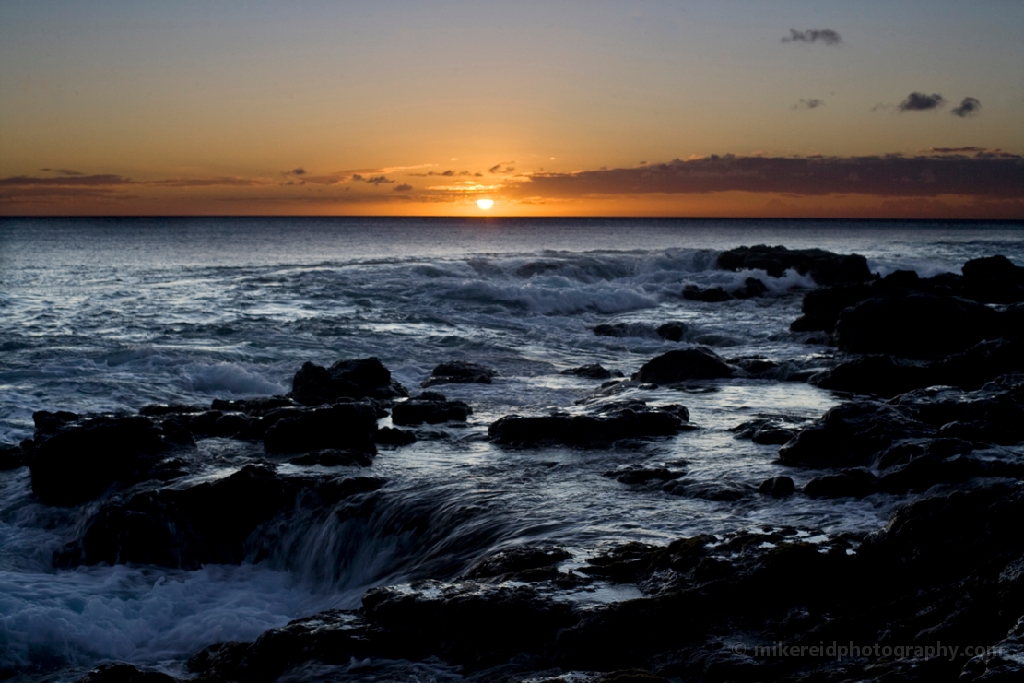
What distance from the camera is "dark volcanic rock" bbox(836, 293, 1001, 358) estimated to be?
18.8 metres

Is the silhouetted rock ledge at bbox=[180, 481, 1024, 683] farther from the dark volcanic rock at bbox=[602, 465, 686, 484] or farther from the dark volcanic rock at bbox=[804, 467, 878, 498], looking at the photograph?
the dark volcanic rock at bbox=[602, 465, 686, 484]

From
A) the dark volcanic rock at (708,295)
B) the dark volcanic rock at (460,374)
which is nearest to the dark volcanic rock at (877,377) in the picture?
the dark volcanic rock at (460,374)

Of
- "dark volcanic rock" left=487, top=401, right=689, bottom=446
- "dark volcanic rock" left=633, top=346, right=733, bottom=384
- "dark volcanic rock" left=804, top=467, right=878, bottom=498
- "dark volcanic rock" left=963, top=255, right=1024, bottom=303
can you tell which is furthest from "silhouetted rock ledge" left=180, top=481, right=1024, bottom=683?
"dark volcanic rock" left=963, top=255, right=1024, bottom=303

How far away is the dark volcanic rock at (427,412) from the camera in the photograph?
1324cm

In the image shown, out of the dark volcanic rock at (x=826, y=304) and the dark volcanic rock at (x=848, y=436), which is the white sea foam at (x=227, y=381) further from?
the dark volcanic rock at (x=826, y=304)

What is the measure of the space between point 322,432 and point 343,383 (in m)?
3.65

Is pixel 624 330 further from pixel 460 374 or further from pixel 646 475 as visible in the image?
pixel 646 475

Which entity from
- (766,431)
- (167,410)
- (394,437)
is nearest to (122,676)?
(394,437)

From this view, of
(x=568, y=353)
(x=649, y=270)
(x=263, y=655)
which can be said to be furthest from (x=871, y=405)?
(x=649, y=270)

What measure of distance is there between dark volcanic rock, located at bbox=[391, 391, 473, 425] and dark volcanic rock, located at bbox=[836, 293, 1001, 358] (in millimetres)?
10647

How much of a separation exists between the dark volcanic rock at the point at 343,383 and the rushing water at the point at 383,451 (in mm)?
1323

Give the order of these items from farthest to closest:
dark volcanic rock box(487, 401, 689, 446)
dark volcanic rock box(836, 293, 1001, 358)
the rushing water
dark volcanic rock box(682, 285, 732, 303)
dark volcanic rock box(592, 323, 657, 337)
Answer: dark volcanic rock box(682, 285, 732, 303) < dark volcanic rock box(592, 323, 657, 337) < dark volcanic rock box(836, 293, 1001, 358) < dark volcanic rock box(487, 401, 689, 446) < the rushing water

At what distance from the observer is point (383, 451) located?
37.5 ft

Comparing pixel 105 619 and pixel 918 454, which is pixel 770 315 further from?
pixel 105 619
